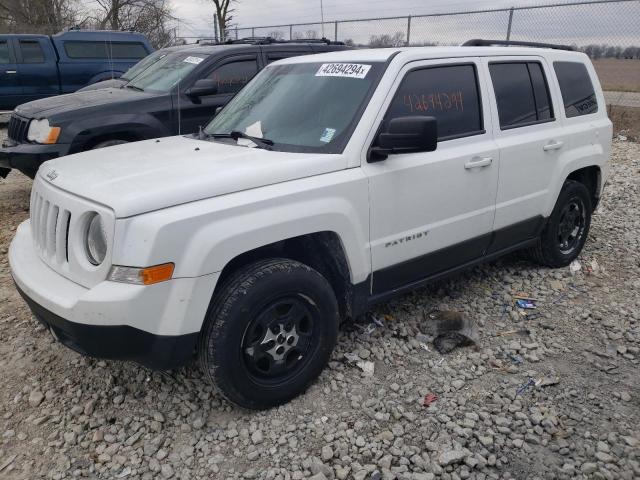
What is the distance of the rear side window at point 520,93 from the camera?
4.00 metres

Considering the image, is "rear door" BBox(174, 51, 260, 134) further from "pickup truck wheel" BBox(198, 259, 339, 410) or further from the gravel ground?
"pickup truck wheel" BBox(198, 259, 339, 410)

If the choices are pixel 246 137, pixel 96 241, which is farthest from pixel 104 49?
pixel 96 241

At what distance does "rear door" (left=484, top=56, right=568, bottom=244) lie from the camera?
3.98 meters

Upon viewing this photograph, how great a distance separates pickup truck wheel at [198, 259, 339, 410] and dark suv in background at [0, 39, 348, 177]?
3545 mm

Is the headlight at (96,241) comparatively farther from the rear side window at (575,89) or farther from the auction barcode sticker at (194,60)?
the auction barcode sticker at (194,60)

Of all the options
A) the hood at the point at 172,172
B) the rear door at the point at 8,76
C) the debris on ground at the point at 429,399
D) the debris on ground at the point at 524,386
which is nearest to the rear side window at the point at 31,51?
the rear door at the point at 8,76

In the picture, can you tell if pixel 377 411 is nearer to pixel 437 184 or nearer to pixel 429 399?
pixel 429 399

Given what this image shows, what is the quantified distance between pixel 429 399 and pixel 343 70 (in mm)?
2076

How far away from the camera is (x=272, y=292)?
9.25ft

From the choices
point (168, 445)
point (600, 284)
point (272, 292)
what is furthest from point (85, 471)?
point (600, 284)

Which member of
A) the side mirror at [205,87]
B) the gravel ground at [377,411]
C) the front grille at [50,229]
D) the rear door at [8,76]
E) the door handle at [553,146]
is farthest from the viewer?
the rear door at [8,76]

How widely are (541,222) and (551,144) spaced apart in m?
0.64

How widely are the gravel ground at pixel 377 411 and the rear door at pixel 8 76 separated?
29.3 feet

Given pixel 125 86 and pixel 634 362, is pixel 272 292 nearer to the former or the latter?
pixel 634 362
